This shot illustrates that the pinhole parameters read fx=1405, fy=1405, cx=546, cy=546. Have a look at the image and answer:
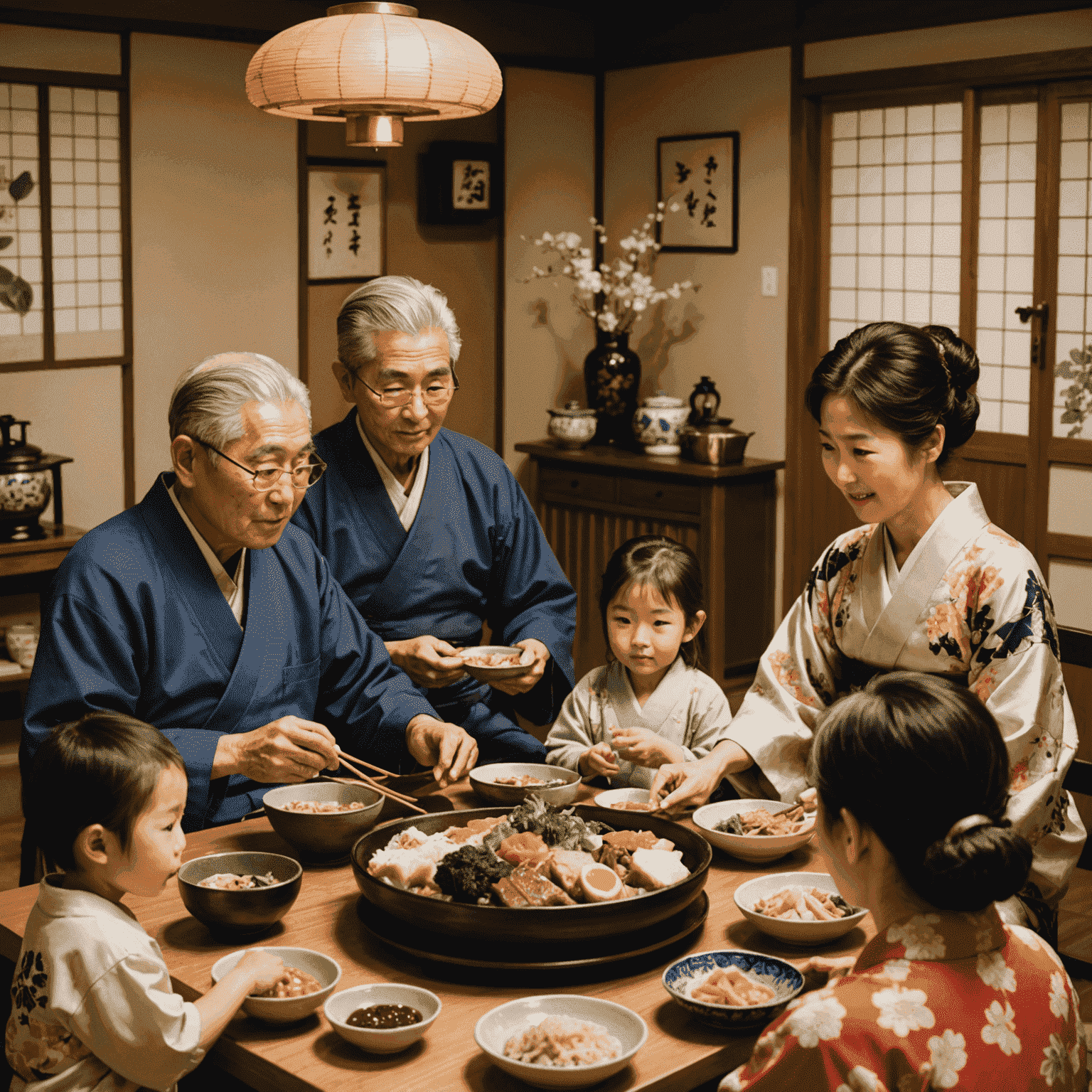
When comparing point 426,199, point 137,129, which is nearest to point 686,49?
point 426,199

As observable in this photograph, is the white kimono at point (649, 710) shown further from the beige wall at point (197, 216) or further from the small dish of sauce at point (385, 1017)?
the beige wall at point (197, 216)

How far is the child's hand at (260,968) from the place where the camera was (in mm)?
1676

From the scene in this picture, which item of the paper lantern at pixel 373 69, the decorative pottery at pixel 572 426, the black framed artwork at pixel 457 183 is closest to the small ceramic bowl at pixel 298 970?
the paper lantern at pixel 373 69

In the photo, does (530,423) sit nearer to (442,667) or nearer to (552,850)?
(442,667)

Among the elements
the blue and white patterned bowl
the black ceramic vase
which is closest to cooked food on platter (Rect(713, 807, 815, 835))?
the blue and white patterned bowl

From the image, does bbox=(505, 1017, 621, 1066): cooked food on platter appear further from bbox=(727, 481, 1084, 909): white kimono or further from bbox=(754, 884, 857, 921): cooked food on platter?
bbox=(727, 481, 1084, 909): white kimono

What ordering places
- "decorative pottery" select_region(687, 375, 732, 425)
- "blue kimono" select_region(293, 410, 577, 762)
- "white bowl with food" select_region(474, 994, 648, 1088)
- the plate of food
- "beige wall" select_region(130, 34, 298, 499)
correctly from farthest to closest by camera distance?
"decorative pottery" select_region(687, 375, 732, 425)
"beige wall" select_region(130, 34, 298, 499)
"blue kimono" select_region(293, 410, 577, 762)
the plate of food
"white bowl with food" select_region(474, 994, 648, 1088)

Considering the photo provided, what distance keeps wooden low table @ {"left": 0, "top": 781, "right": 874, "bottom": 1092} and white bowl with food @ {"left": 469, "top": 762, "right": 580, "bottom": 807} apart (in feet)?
0.90

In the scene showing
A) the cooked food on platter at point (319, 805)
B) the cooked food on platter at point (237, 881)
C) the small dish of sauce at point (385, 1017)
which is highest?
the cooked food on platter at point (319, 805)

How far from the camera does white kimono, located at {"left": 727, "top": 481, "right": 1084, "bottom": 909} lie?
218cm

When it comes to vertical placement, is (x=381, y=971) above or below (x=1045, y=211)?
below

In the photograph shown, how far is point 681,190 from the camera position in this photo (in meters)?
6.30

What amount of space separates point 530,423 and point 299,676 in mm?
4158

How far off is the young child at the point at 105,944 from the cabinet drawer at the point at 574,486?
14.6 feet
